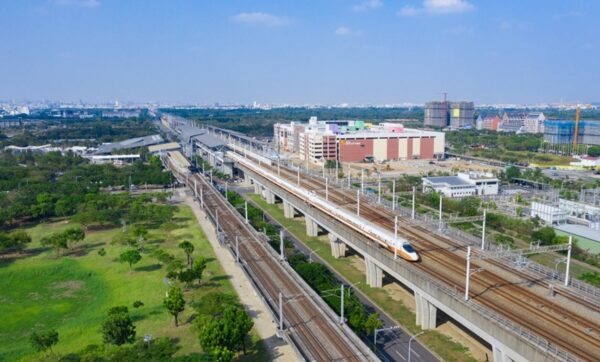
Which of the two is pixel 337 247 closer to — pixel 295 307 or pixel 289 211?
pixel 295 307

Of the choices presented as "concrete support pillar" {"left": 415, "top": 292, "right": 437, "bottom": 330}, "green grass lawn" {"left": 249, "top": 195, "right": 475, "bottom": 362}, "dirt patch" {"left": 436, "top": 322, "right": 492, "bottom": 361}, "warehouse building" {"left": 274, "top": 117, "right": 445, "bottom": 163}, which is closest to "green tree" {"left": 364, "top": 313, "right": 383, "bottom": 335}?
"green grass lawn" {"left": 249, "top": 195, "right": 475, "bottom": 362}

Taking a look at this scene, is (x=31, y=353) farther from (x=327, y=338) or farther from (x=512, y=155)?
(x=512, y=155)

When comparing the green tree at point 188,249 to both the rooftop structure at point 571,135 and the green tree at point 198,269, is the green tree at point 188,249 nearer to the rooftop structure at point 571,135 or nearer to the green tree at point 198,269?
the green tree at point 198,269

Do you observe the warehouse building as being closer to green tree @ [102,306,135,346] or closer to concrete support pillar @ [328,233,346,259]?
concrete support pillar @ [328,233,346,259]

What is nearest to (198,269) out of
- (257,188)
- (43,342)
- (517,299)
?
(43,342)

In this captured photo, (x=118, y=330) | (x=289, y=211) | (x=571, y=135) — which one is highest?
(x=571, y=135)

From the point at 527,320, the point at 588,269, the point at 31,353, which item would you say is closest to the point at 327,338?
the point at 527,320

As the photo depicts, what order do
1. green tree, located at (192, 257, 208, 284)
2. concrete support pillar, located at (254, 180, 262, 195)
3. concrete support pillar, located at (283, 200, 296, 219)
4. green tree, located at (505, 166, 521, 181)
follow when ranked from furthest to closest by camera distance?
green tree, located at (505, 166, 521, 181)
concrete support pillar, located at (254, 180, 262, 195)
concrete support pillar, located at (283, 200, 296, 219)
green tree, located at (192, 257, 208, 284)

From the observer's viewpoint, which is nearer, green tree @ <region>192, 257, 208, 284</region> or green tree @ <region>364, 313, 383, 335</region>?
green tree @ <region>364, 313, 383, 335</region>
